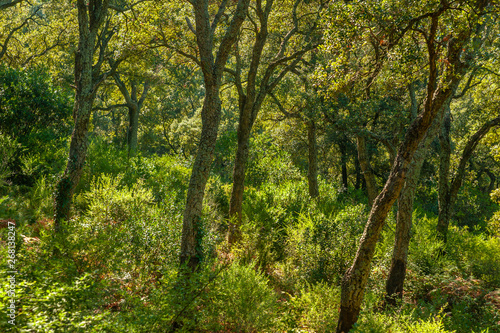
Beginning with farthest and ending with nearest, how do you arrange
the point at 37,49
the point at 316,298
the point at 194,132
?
the point at 194,132 → the point at 37,49 → the point at 316,298

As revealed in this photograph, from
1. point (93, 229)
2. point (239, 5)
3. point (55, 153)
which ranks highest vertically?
point (239, 5)

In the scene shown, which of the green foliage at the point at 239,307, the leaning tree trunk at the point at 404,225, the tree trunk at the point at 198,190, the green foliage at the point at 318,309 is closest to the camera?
the green foliage at the point at 239,307

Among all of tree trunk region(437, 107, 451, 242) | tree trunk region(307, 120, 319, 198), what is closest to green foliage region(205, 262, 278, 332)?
tree trunk region(437, 107, 451, 242)

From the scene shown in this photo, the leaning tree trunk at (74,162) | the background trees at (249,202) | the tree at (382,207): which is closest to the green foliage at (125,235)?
the background trees at (249,202)

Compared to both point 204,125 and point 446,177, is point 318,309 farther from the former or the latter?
point 446,177

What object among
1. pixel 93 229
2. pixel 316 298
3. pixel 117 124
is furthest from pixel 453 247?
pixel 117 124

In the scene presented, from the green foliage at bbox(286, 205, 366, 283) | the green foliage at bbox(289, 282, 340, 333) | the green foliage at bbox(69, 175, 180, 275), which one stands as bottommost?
the green foliage at bbox(289, 282, 340, 333)

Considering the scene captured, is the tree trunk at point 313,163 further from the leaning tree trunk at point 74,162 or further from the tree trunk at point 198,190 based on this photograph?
the leaning tree trunk at point 74,162

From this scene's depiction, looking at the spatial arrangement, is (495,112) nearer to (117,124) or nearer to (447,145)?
(447,145)

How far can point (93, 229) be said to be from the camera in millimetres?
5965

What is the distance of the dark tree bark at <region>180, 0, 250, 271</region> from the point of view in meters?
5.32

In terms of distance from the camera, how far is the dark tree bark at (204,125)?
5.32 meters

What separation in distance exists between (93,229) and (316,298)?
176 inches

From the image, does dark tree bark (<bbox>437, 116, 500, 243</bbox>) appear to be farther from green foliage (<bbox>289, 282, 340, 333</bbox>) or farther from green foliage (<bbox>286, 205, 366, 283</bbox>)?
green foliage (<bbox>289, 282, 340, 333</bbox>)
